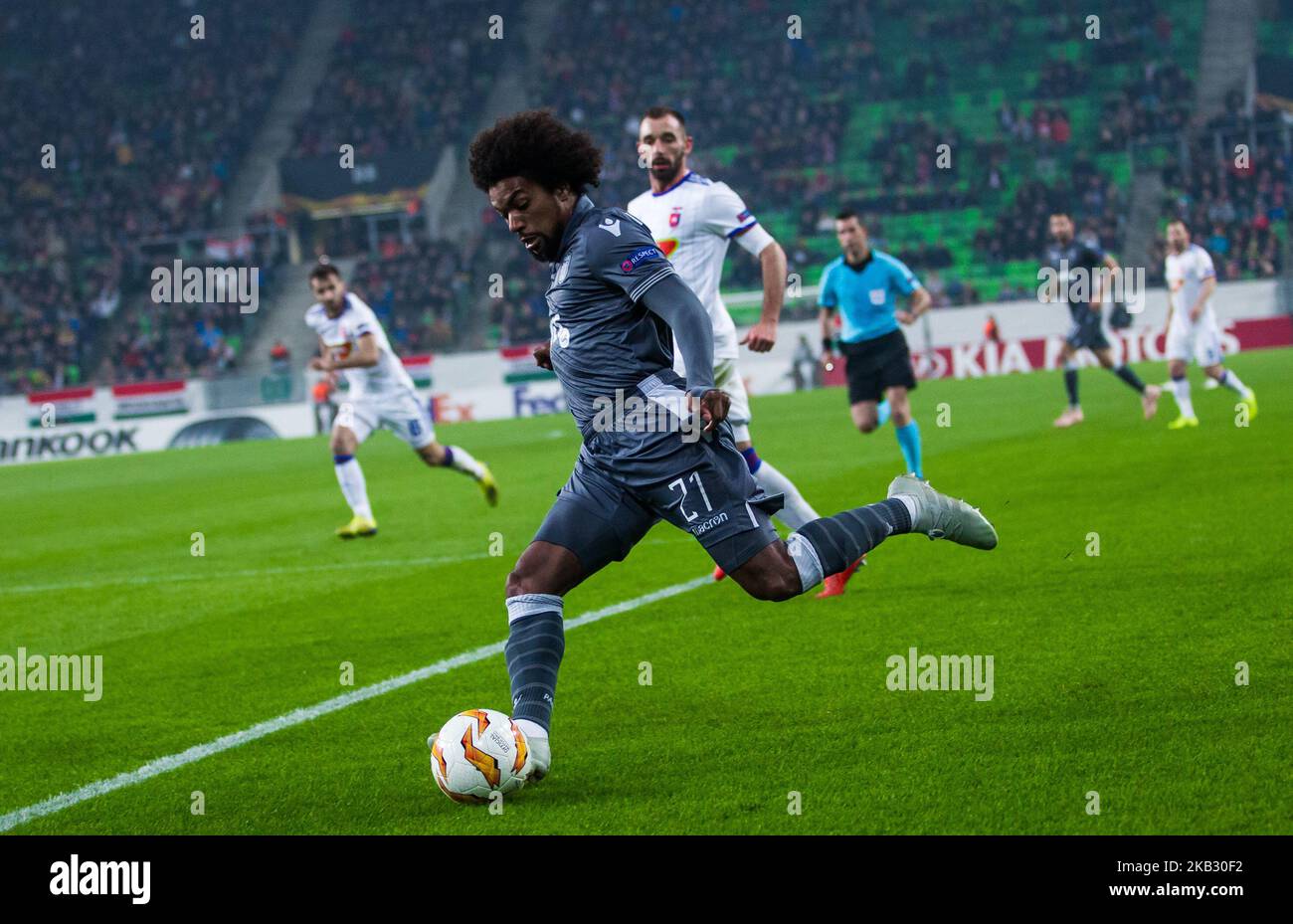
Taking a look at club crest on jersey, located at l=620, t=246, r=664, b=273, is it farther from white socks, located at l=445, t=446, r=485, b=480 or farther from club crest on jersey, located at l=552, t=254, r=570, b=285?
white socks, located at l=445, t=446, r=485, b=480

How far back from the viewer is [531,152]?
15.8ft

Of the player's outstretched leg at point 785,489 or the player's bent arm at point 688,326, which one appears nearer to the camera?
the player's bent arm at point 688,326

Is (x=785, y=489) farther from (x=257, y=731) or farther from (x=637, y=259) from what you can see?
(x=637, y=259)

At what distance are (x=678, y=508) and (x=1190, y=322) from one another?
13.7 meters

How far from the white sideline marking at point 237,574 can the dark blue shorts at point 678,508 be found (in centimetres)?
571

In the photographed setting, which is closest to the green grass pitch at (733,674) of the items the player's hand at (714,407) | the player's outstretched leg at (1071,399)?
the player's hand at (714,407)

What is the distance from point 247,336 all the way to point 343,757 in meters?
34.2

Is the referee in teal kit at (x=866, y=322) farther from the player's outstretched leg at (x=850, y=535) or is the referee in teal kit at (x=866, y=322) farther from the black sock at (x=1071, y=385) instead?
the player's outstretched leg at (x=850, y=535)

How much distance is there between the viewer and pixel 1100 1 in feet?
133

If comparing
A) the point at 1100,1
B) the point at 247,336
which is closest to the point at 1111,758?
the point at 247,336

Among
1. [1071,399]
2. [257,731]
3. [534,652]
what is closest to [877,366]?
[1071,399]

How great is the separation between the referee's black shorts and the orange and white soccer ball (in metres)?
8.16

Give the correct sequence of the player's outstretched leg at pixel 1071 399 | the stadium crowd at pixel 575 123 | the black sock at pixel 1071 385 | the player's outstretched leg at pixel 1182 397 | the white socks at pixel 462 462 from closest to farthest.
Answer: the white socks at pixel 462 462
the player's outstretched leg at pixel 1182 397
the player's outstretched leg at pixel 1071 399
the black sock at pixel 1071 385
the stadium crowd at pixel 575 123

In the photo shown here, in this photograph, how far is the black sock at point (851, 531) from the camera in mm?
5129
